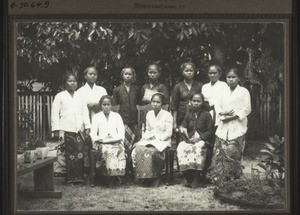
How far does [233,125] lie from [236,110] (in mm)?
91

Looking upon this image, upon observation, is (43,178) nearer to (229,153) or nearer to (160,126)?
(160,126)

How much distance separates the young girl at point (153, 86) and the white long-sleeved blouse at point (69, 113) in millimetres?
361

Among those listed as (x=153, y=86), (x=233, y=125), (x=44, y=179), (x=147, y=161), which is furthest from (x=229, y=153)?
(x=44, y=179)

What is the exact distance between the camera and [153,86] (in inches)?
85.0

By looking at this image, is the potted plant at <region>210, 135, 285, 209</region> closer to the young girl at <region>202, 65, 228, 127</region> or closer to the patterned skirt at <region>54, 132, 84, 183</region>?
the young girl at <region>202, 65, 228, 127</region>

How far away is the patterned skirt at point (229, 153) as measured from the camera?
2166 millimetres

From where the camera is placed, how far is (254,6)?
83.9 inches

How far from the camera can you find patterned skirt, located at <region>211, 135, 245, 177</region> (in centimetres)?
217

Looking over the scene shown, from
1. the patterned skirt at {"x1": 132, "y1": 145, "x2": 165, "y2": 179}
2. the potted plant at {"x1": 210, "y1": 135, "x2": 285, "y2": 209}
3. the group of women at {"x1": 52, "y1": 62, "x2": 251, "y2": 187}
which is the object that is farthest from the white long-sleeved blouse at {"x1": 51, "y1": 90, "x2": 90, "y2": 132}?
the potted plant at {"x1": 210, "y1": 135, "x2": 285, "y2": 209}

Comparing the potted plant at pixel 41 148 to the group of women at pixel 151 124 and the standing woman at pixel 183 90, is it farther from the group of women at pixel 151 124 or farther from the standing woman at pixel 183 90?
the standing woman at pixel 183 90

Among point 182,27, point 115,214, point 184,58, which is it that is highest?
point 182,27

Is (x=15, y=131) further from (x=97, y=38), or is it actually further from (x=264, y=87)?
(x=264, y=87)

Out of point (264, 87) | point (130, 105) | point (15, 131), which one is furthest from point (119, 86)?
point (264, 87)
